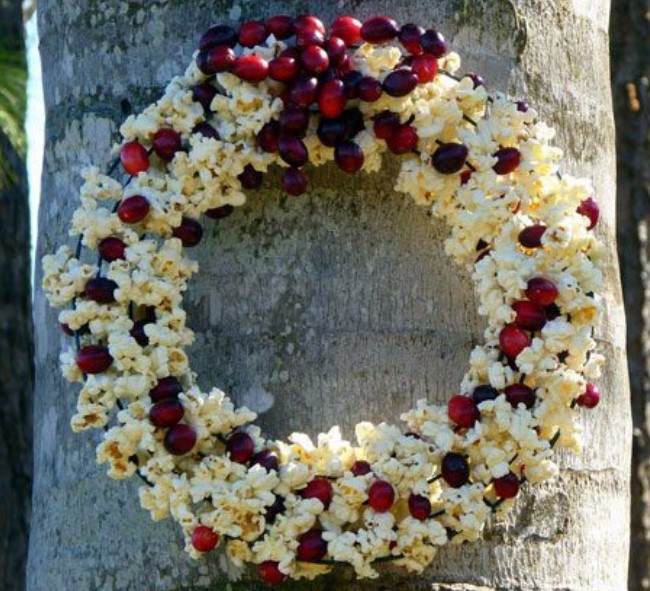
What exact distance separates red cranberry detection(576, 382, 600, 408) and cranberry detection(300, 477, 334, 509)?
1.38 ft

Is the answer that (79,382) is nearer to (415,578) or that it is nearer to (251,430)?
(251,430)

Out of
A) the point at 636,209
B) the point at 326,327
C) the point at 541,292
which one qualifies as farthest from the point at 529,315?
the point at 636,209

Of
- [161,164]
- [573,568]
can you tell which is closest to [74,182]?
[161,164]

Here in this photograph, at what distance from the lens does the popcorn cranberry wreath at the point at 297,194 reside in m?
2.37

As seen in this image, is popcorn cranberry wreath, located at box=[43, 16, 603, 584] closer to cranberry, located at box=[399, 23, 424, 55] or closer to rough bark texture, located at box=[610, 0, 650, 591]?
cranberry, located at box=[399, 23, 424, 55]

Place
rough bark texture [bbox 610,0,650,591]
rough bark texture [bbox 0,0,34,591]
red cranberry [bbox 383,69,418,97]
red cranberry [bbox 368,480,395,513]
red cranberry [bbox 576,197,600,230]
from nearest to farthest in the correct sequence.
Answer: red cranberry [bbox 368,480,395,513] → red cranberry [bbox 383,69,418,97] → red cranberry [bbox 576,197,600,230] → rough bark texture [bbox 610,0,650,591] → rough bark texture [bbox 0,0,34,591]

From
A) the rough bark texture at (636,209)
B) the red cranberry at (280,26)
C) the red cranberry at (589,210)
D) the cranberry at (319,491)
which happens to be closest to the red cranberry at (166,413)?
the cranberry at (319,491)

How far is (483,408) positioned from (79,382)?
0.66 m

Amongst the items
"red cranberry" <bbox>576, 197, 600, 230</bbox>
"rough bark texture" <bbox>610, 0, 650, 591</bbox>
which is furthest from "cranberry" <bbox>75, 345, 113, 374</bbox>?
"rough bark texture" <bbox>610, 0, 650, 591</bbox>

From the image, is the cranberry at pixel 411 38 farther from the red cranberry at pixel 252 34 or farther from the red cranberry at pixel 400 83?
the red cranberry at pixel 252 34

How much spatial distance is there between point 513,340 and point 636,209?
2.64 metres

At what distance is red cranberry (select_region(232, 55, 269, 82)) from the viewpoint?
8.03 ft

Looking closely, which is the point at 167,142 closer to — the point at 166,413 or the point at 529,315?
the point at 166,413

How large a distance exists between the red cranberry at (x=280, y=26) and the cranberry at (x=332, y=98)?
106 millimetres
